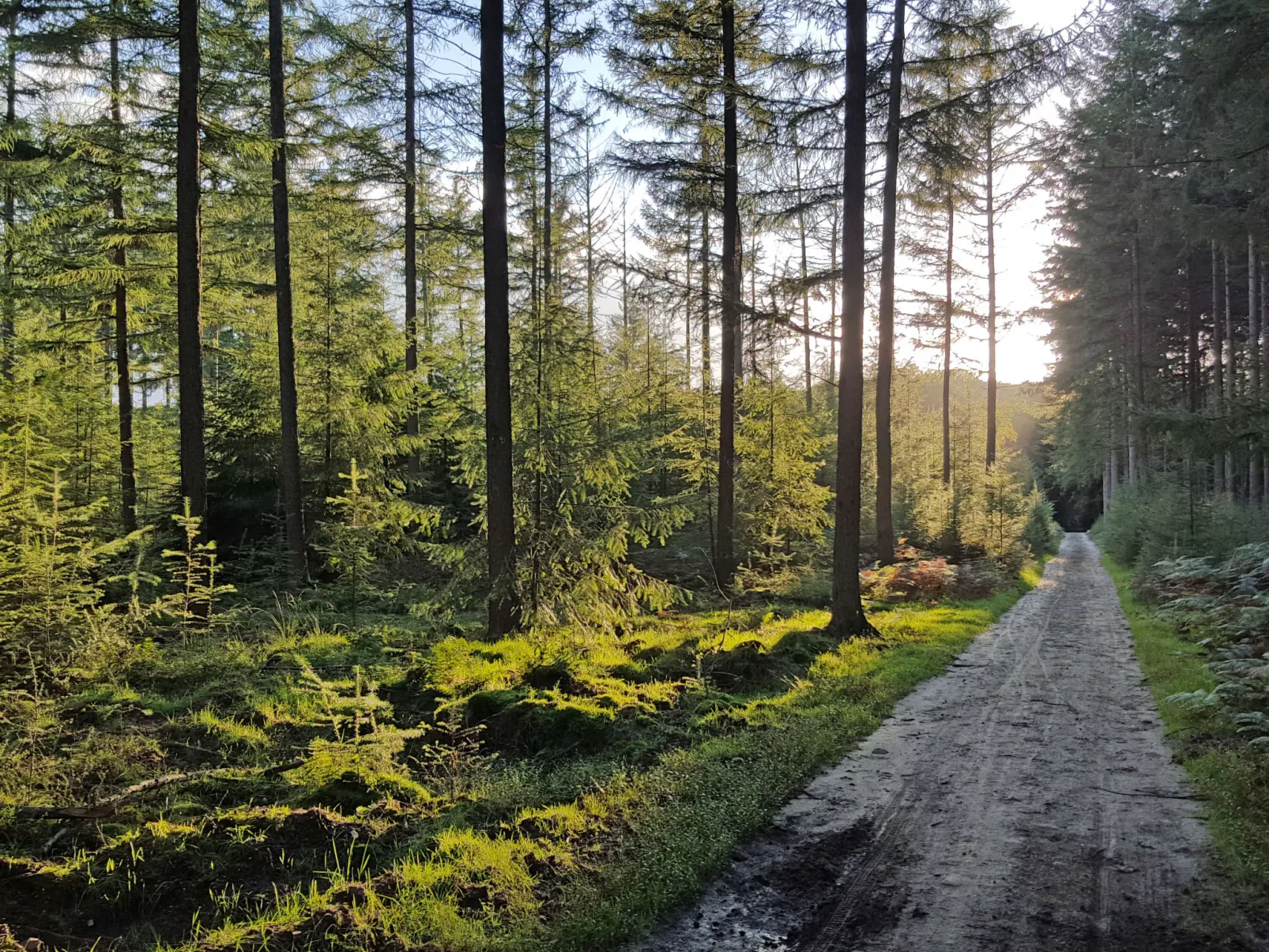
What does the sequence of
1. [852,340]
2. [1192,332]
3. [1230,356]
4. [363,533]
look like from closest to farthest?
[363,533] < [852,340] < [1230,356] < [1192,332]

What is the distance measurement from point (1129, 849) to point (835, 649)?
5783 mm

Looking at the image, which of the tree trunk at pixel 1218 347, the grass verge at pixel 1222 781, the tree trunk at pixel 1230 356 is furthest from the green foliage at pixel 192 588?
the tree trunk at pixel 1218 347

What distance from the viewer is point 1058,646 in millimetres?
11094

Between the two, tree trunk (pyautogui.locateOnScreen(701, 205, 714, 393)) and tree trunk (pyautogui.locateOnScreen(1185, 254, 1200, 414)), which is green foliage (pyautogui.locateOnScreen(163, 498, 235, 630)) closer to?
tree trunk (pyautogui.locateOnScreen(701, 205, 714, 393))

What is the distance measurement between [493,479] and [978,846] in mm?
7086

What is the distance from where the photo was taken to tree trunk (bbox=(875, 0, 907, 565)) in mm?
14906

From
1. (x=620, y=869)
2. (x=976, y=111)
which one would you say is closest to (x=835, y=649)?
(x=620, y=869)

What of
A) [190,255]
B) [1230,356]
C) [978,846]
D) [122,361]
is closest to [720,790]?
[978,846]

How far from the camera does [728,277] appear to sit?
526 inches

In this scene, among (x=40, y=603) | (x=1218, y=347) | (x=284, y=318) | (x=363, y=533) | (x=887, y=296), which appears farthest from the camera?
(x=1218, y=347)

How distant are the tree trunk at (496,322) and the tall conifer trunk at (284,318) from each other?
19.1 feet

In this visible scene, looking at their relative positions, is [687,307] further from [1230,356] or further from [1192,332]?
[1192,332]

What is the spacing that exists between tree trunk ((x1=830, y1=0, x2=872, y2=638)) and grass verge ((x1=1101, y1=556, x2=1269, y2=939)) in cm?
399

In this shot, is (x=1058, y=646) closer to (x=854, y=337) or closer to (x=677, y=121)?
(x=854, y=337)
